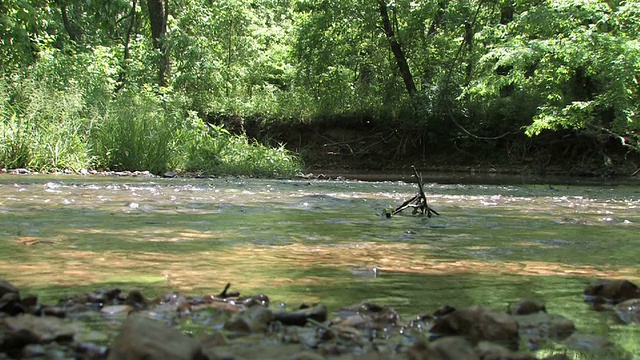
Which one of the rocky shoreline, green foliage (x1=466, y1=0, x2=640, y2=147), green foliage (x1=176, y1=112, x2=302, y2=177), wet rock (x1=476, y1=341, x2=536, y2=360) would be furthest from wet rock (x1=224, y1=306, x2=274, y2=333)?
green foliage (x1=466, y1=0, x2=640, y2=147)

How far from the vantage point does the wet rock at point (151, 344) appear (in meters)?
1.09

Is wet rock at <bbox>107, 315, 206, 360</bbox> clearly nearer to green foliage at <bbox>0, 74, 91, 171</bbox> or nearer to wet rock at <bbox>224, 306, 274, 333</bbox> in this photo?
wet rock at <bbox>224, 306, 274, 333</bbox>

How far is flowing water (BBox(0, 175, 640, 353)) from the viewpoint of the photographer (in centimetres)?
202

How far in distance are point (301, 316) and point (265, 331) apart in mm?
101

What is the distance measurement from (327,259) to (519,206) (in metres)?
3.80

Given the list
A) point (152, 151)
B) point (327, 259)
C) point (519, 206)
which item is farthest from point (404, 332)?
point (152, 151)

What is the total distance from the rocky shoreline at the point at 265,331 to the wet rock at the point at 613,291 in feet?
0.09

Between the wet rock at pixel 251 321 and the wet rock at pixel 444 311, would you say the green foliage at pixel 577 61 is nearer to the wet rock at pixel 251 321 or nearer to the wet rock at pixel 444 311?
the wet rock at pixel 444 311

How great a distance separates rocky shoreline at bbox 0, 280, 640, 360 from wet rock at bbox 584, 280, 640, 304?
0.03 meters

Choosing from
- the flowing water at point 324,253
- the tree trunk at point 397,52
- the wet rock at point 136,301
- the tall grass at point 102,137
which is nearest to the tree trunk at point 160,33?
the tall grass at point 102,137

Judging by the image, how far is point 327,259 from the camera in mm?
2662

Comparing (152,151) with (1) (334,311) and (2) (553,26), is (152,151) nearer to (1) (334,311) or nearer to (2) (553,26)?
(2) (553,26)

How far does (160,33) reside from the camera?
62.4ft

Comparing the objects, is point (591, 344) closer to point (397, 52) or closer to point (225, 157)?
point (225, 157)
